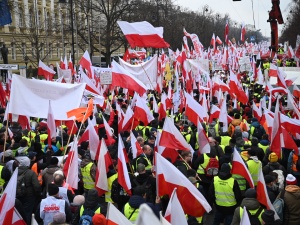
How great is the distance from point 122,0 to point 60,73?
97.8 feet

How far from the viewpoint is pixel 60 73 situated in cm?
1934

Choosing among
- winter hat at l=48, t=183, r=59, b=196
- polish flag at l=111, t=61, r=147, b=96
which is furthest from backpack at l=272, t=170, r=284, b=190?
polish flag at l=111, t=61, r=147, b=96

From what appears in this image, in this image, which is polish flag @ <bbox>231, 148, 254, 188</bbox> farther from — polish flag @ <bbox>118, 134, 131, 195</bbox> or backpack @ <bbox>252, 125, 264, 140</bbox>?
backpack @ <bbox>252, 125, 264, 140</bbox>

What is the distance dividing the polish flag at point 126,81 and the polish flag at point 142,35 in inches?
74.8

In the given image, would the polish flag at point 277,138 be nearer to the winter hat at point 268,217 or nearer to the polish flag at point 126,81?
the winter hat at point 268,217

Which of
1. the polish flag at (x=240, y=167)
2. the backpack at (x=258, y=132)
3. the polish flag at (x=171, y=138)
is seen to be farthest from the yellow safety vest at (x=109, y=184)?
the backpack at (x=258, y=132)

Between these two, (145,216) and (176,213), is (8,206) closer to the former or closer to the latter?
(176,213)

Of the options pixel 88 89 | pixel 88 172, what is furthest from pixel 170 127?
pixel 88 89

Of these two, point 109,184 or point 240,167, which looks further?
point 109,184

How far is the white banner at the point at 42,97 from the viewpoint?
8805mm

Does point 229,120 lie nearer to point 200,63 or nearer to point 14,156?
point 14,156

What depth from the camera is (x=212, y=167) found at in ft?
26.2

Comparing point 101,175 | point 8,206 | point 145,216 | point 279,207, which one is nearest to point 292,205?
point 279,207

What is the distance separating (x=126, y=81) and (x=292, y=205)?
6.86m
